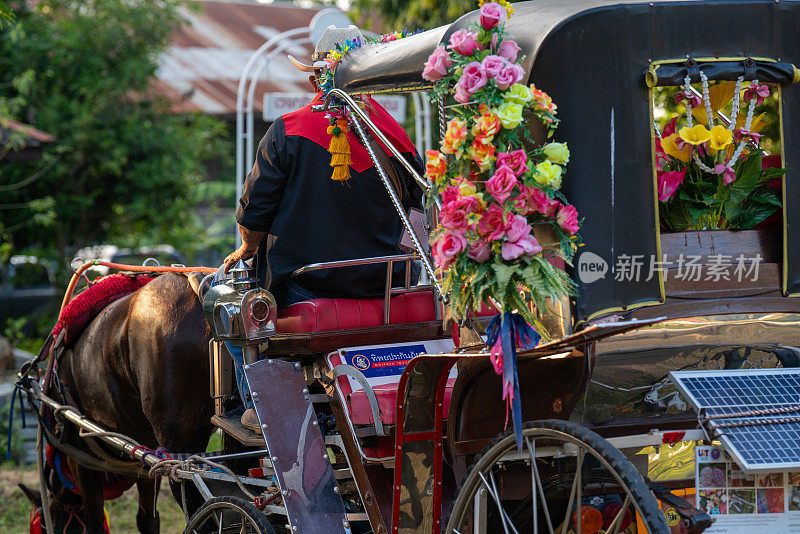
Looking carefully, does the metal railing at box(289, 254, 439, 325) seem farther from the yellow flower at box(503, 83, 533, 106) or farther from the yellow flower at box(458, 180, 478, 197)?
the yellow flower at box(503, 83, 533, 106)

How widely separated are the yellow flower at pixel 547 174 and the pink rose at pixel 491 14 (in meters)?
0.44

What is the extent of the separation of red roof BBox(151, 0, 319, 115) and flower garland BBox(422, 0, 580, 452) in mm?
11826

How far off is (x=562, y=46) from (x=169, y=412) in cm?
265

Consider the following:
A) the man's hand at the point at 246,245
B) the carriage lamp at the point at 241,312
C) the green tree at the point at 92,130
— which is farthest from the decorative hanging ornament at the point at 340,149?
the green tree at the point at 92,130

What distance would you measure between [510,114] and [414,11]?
7813 mm

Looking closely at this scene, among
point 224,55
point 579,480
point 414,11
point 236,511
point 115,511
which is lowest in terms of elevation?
point 115,511

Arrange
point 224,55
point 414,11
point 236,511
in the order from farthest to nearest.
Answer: point 224,55, point 414,11, point 236,511

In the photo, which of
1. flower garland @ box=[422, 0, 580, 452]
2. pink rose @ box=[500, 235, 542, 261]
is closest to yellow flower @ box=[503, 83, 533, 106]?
flower garland @ box=[422, 0, 580, 452]

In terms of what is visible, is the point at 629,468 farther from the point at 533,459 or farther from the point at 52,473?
the point at 52,473

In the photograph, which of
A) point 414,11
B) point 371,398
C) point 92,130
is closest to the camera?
point 371,398

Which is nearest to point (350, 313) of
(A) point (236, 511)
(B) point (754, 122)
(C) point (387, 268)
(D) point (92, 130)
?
(C) point (387, 268)

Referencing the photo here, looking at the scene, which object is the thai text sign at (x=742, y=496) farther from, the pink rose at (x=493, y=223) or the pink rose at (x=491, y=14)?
the pink rose at (x=491, y=14)

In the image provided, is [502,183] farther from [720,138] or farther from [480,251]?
[720,138]

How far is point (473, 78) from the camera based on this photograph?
266cm
